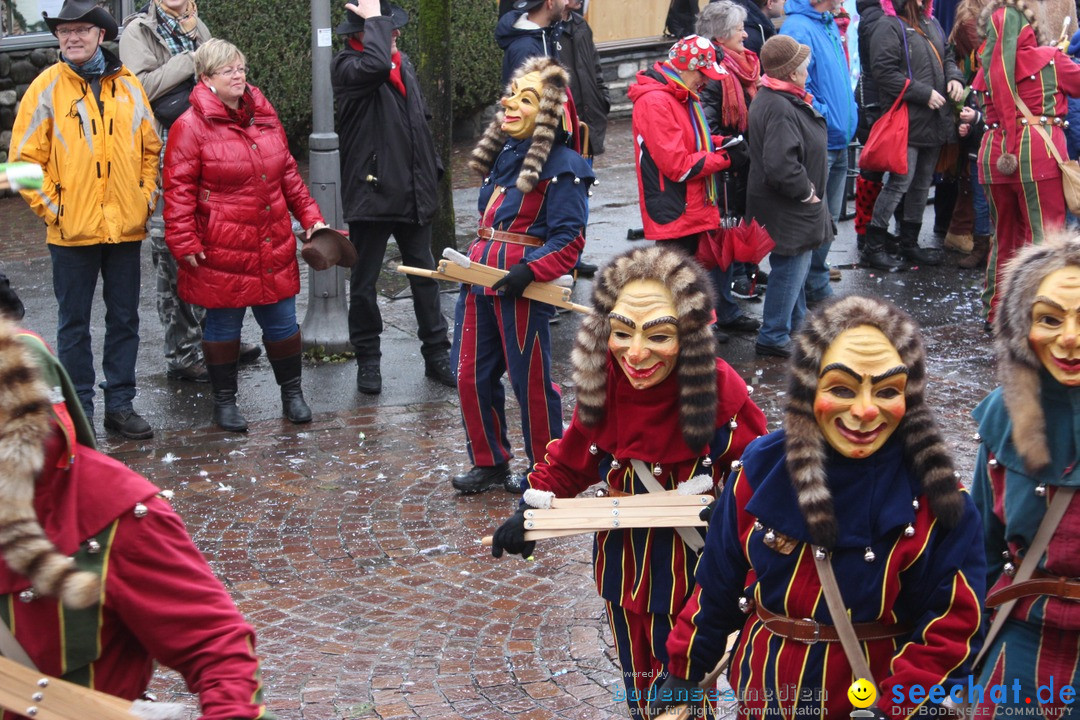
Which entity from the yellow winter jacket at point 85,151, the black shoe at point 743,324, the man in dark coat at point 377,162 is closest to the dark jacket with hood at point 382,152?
the man in dark coat at point 377,162

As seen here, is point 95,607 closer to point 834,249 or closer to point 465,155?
point 834,249

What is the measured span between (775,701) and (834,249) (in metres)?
8.73

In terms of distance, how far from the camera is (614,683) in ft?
16.9

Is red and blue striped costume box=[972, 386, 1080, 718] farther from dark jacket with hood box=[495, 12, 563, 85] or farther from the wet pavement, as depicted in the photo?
dark jacket with hood box=[495, 12, 563, 85]

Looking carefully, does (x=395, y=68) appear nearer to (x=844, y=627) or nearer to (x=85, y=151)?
(x=85, y=151)

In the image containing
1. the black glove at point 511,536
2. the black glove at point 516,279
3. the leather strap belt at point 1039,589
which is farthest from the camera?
the black glove at point 516,279

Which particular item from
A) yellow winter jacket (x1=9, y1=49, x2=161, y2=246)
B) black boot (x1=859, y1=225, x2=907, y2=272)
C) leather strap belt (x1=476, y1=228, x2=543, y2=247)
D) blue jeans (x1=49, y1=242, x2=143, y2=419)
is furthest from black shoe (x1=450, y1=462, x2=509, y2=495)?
black boot (x1=859, y1=225, x2=907, y2=272)

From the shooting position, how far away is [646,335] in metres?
Answer: 4.19

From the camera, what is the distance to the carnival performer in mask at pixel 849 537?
10.8ft

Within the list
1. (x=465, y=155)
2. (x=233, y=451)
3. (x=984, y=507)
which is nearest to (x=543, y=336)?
(x=233, y=451)

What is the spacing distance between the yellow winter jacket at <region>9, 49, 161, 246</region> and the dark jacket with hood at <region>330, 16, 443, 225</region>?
4.04 feet

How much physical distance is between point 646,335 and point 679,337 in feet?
0.33

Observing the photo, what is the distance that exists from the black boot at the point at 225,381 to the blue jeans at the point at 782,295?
3.43 m

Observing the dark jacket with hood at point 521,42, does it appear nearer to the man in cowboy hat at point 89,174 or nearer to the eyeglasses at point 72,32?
the man in cowboy hat at point 89,174
